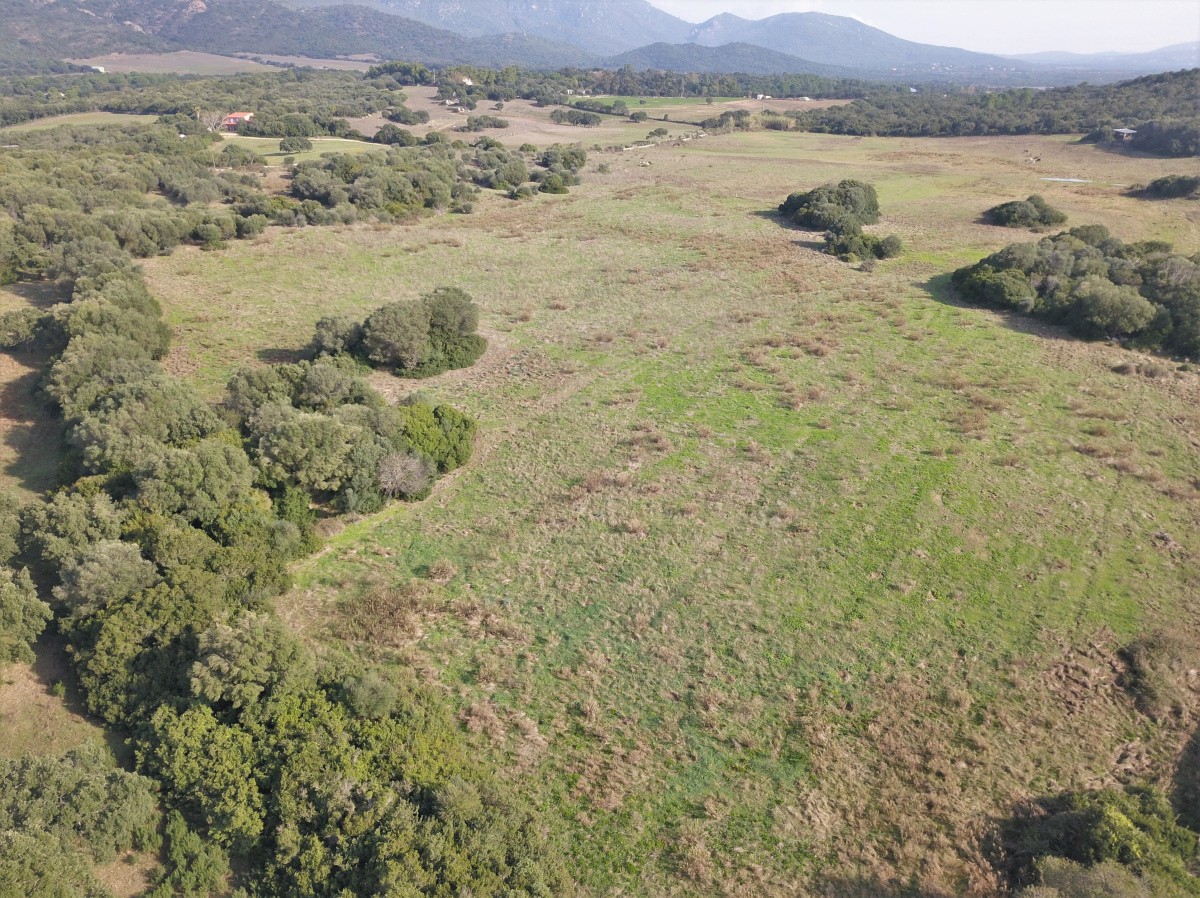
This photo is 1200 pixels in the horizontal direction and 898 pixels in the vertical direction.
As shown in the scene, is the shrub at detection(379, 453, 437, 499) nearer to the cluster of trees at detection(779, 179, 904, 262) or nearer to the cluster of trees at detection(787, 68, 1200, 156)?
the cluster of trees at detection(779, 179, 904, 262)

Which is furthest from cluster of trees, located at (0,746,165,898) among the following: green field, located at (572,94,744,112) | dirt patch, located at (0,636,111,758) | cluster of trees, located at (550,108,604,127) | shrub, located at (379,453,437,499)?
green field, located at (572,94,744,112)

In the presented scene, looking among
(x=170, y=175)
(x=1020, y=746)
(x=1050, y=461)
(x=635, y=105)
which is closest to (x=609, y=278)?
(x=1050, y=461)

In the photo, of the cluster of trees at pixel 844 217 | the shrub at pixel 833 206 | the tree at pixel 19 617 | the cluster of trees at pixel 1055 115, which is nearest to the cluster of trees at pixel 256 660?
the tree at pixel 19 617

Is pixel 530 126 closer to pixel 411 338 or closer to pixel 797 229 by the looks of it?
pixel 797 229

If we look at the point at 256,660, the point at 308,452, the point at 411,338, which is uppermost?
the point at 411,338

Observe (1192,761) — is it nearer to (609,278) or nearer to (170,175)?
(609,278)

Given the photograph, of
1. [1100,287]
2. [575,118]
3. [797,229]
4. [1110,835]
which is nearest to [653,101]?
[575,118]
